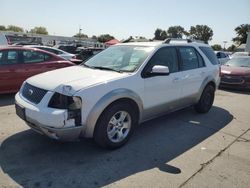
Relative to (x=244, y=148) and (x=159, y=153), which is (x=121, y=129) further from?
(x=244, y=148)

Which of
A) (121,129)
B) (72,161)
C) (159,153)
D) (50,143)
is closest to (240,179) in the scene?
(159,153)

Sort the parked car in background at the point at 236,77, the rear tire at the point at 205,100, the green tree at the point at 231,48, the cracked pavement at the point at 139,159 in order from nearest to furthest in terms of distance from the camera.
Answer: the cracked pavement at the point at 139,159 < the rear tire at the point at 205,100 < the parked car in background at the point at 236,77 < the green tree at the point at 231,48

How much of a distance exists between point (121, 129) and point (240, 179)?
1860mm

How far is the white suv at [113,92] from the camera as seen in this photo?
3.75 m

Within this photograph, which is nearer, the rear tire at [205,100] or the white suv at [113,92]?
the white suv at [113,92]

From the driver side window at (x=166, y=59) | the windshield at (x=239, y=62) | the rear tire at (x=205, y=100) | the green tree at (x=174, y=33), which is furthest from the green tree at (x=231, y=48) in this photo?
the driver side window at (x=166, y=59)

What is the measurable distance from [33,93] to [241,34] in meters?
92.9

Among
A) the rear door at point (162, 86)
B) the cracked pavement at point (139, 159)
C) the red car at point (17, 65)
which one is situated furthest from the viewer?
the red car at point (17, 65)

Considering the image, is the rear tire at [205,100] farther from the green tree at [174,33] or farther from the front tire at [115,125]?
the front tire at [115,125]

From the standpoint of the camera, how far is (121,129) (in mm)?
4430

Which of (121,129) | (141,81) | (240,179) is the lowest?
(240,179)

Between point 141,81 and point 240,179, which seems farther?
point 141,81

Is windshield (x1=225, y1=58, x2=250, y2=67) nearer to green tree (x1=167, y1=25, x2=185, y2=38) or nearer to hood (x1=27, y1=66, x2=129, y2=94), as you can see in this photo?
green tree (x1=167, y1=25, x2=185, y2=38)

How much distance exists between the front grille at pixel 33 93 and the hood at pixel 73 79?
0.20 feet
